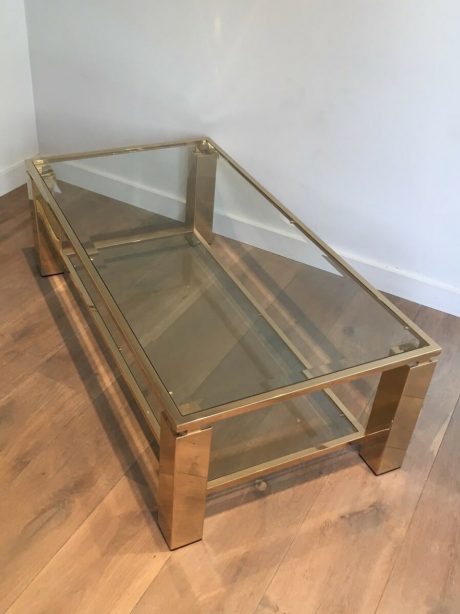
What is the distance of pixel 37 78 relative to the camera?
2539 mm

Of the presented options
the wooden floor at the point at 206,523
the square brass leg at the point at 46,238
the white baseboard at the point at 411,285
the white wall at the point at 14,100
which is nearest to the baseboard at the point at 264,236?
the white baseboard at the point at 411,285

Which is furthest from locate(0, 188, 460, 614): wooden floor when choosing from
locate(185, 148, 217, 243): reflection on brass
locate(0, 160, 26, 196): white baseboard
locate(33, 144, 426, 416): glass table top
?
locate(0, 160, 26, 196): white baseboard

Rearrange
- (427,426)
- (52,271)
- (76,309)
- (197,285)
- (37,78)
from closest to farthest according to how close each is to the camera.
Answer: (427,426) → (197,285) → (76,309) → (52,271) → (37,78)

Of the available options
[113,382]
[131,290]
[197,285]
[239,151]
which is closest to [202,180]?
[239,151]

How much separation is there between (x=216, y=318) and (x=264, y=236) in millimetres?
405

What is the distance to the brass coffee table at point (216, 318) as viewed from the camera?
1.35 m

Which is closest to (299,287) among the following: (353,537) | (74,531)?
(353,537)

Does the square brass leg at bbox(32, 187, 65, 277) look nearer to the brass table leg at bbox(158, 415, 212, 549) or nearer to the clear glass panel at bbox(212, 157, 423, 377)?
the clear glass panel at bbox(212, 157, 423, 377)

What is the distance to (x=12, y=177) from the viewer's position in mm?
2607

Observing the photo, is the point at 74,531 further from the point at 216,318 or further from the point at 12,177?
the point at 12,177

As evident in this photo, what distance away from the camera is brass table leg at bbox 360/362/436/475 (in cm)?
145

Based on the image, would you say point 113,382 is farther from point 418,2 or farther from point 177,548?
point 418,2

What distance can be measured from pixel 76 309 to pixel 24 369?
29cm

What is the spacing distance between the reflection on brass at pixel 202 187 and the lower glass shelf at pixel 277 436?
0.75 metres
